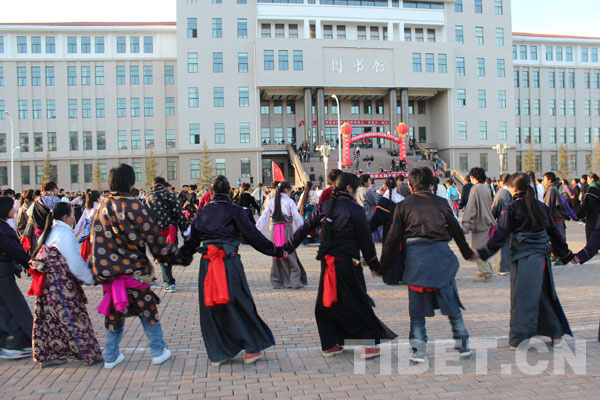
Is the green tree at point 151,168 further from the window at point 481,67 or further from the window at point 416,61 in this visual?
the window at point 481,67

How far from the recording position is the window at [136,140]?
51.2 m

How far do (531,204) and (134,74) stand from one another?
51.5 meters

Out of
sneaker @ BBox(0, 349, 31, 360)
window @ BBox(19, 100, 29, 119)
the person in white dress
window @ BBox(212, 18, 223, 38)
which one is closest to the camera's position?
sneaker @ BBox(0, 349, 31, 360)

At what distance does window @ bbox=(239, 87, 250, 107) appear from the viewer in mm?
47250

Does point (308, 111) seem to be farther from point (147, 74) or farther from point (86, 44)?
point (86, 44)

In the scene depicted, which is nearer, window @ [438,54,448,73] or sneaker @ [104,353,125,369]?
sneaker @ [104,353,125,369]

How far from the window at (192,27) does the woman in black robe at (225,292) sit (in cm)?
4544

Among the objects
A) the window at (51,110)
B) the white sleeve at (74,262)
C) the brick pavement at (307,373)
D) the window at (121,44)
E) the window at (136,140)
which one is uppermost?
the window at (121,44)

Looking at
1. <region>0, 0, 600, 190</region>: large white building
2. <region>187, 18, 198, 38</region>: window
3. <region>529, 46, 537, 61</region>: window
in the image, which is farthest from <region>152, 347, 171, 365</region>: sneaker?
<region>529, 46, 537, 61</region>: window

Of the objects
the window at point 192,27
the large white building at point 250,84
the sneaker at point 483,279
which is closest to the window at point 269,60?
the large white building at point 250,84

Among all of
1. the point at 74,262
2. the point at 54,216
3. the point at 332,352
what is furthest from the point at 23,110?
the point at 332,352

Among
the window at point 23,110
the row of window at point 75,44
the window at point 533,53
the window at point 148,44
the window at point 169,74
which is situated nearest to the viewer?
the row of window at point 75,44

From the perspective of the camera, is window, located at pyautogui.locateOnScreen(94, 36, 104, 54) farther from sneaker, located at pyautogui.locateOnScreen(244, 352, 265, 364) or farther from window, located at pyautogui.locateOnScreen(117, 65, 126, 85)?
sneaker, located at pyautogui.locateOnScreen(244, 352, 265, 364)

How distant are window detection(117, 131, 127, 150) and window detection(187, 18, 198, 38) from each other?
1278 cm
